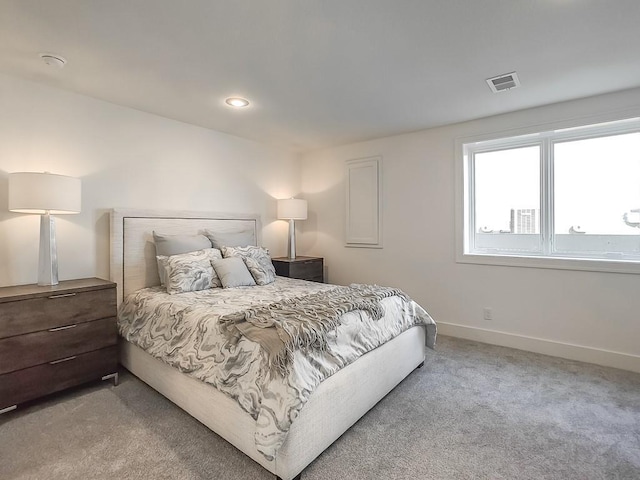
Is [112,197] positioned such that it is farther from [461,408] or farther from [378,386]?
[461,408]

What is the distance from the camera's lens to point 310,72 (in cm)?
249

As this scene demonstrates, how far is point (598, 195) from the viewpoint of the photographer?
10.2 ft

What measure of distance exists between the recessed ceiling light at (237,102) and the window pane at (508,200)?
256 centimetres

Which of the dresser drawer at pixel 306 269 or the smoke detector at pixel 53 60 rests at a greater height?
the smoke detector at pixel 53 60

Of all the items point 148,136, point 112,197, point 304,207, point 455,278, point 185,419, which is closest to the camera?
point 185,419

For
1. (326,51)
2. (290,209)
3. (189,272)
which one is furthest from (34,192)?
(290,209)

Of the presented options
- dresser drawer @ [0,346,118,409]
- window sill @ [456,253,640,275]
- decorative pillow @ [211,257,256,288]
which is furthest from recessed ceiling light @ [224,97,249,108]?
window sill @ [456,253,640,275]

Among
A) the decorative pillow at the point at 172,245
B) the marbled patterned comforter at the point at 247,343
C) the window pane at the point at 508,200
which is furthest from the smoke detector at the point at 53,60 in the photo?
the window pane at the point at 508,200

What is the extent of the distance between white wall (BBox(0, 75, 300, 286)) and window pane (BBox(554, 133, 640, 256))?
3518 mm

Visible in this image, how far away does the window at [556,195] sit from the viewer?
3.00m

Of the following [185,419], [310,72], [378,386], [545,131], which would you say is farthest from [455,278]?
[185,419]

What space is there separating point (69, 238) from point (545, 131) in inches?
174

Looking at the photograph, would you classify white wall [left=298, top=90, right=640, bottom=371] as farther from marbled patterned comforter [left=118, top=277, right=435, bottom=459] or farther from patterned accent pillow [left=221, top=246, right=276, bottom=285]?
patterned accent pillow [left=221, top=246, right=276, bottom=285]

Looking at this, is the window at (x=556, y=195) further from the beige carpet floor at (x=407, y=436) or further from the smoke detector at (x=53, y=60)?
the smoke detector at (x=53, y=60)
